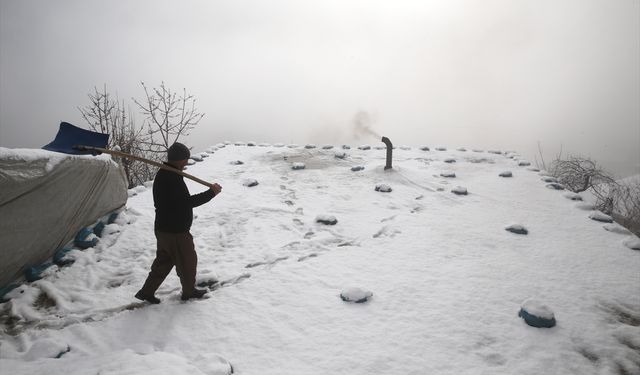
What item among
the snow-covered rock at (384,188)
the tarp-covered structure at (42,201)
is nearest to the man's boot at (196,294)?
the tarp-covered structure at (42,201)

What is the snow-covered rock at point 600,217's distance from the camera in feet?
16.1

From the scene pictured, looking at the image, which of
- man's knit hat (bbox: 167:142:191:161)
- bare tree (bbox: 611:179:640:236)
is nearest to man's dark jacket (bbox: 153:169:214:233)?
man's knit hat (bbox: 167:142:191:161)

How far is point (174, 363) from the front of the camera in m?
2.32

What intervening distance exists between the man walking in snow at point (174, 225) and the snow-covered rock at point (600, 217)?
537cm

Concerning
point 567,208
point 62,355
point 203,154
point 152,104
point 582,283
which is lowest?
point 62,355

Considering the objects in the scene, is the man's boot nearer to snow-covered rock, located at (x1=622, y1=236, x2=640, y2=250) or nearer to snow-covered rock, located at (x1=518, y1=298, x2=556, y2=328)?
snow-covered rock, located at (x1=518, y1=298, x2=556, y2=328)

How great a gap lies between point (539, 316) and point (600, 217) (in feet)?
11.0

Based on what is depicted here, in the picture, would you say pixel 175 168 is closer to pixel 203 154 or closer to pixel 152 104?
pixel 203 154

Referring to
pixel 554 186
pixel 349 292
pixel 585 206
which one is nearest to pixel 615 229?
pixel 585 206

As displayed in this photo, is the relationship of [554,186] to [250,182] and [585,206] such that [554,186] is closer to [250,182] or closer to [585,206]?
[585,206]

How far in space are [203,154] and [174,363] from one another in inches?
286

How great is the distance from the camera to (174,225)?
297cm

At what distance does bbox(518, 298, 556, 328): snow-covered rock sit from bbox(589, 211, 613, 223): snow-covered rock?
3183 millimetres

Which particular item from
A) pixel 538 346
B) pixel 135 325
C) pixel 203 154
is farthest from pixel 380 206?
pixel 203 154
